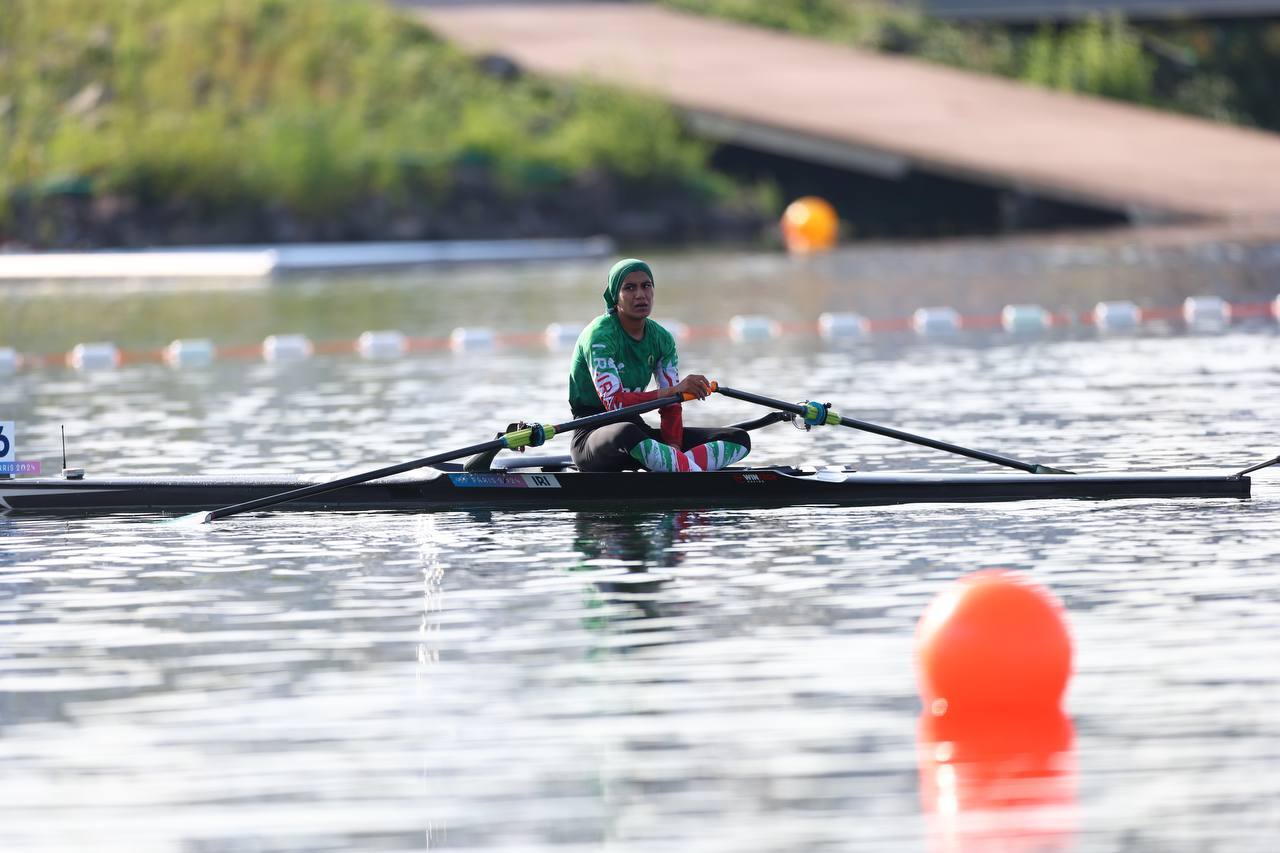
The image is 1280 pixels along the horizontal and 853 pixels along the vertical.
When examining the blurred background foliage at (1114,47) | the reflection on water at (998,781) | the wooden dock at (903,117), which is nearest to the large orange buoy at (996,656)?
the reflection on water at (998,781)

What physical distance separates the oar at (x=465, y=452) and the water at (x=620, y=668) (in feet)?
0.45

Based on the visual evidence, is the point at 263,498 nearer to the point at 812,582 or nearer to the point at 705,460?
the point at 705,460

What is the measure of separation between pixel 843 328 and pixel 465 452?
11602 millimetres

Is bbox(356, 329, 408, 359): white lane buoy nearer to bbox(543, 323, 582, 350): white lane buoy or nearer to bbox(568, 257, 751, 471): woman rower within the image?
bbox(543, 323, 582, 350): white lane buoy

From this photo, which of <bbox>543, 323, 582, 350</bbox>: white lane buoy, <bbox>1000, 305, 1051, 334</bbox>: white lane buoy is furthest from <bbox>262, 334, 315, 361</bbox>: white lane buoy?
<bbox>1000, 305, 1051, 334</bbox>: white lane buoy

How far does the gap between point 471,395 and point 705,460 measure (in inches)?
240

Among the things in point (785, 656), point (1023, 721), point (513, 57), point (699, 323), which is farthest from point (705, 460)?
point (513, 57)

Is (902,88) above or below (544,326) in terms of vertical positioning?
above

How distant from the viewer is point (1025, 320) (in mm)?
22438

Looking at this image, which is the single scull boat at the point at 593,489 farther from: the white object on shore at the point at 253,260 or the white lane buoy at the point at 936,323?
the white object on shore at the point at 253,260

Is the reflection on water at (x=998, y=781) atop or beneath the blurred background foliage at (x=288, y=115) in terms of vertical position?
beneath

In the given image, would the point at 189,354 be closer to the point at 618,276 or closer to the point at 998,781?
the point at 618,276

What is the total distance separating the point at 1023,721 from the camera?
7.30 meters

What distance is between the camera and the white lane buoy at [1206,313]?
2167cm
